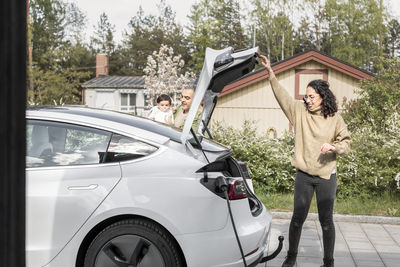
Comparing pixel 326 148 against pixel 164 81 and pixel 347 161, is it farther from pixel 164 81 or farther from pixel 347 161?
pixel 164 81

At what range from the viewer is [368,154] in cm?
854

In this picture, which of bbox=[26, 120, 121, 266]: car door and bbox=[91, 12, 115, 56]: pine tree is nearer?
bbox=[26, 120, 121, 266]: car door

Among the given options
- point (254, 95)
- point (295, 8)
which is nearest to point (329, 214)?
point (254, 95)

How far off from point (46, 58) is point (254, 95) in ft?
133

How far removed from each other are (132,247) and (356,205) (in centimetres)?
515

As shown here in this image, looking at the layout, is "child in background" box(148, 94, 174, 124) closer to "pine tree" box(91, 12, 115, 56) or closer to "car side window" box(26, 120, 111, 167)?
"car side window" box(26, 120, 111, 167)

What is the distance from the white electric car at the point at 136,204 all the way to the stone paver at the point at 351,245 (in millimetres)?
1618

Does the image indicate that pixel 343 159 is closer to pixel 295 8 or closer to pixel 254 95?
pixel 254 95

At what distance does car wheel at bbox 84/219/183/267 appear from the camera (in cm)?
360

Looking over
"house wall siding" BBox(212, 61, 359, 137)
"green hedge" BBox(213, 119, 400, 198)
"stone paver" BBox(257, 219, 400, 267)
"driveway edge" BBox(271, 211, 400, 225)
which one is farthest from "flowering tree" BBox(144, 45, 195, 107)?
"stone paver" BBox(257, 219, 400, 267)

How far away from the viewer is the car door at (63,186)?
11.8 ft

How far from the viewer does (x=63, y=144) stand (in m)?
3.84
